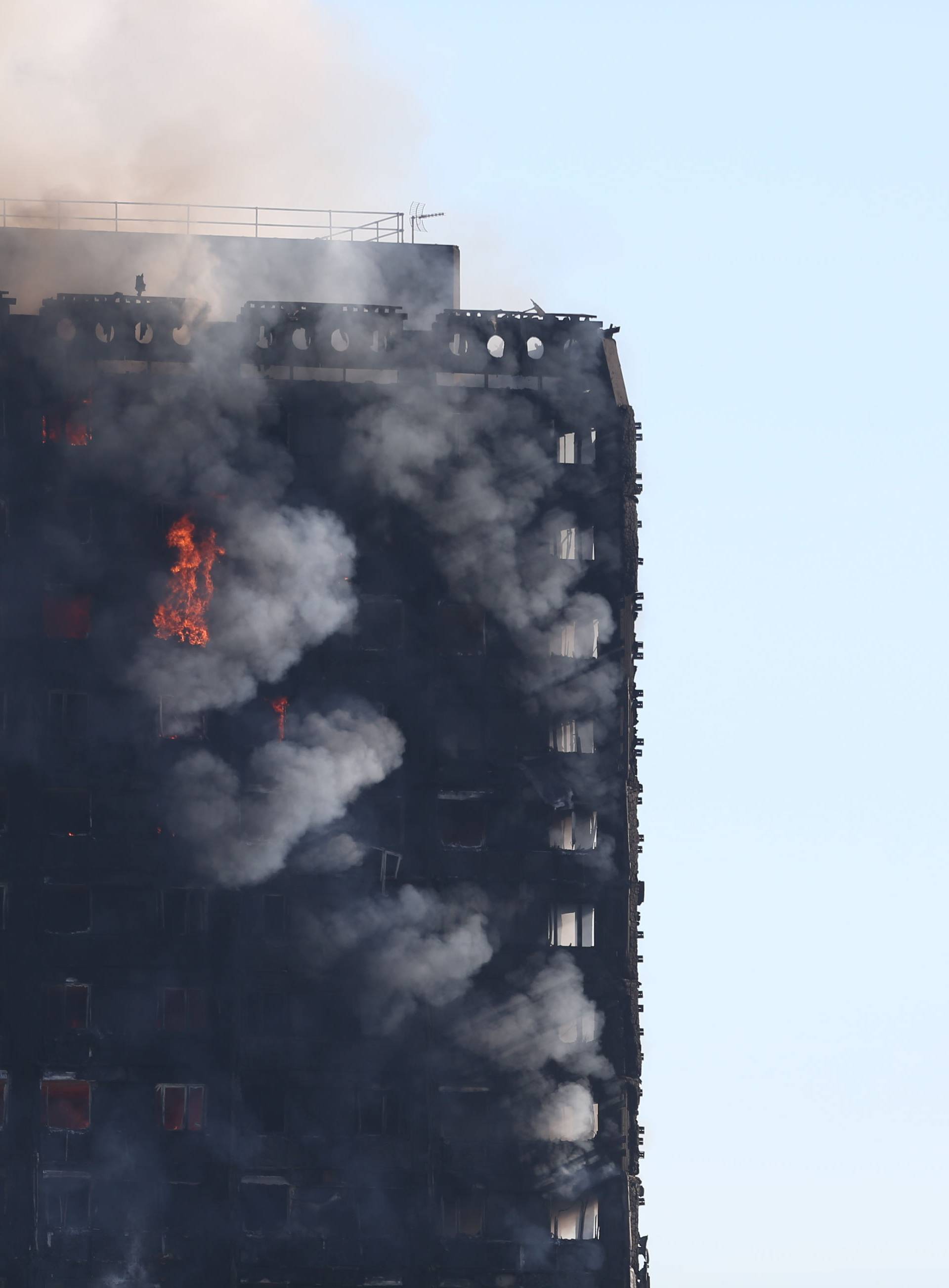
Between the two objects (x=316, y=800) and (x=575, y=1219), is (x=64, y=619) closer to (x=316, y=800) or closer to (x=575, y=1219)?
(x=316, y=800)

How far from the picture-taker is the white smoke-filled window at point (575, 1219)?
3061 inches

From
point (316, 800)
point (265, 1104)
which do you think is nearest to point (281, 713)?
point (316, 800)

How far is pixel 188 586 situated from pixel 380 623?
20.2 feet

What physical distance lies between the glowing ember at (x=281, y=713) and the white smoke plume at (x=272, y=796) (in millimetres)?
283


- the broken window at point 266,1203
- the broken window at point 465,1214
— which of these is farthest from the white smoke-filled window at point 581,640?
the broken window at point 266,1203

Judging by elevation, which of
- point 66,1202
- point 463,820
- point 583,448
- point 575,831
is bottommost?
point 66,1202

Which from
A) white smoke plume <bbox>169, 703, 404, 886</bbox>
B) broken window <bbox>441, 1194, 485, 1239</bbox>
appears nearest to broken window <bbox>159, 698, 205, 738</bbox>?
white smoke plume <bbox>169, 703, 404, 886</bbox>

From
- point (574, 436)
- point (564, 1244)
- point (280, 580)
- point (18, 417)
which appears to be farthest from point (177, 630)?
point (564, 1244)

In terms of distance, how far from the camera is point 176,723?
78438 mm

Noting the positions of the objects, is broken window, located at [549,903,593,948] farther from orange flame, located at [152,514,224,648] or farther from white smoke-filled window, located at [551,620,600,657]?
orange flame, located at [152,514,224,648]

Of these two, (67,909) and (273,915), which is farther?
(273,915)

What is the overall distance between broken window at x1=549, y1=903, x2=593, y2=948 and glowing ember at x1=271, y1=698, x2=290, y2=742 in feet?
33.1

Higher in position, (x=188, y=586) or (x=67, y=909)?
(x=188, y=586)

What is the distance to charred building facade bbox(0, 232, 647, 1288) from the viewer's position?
253ft
